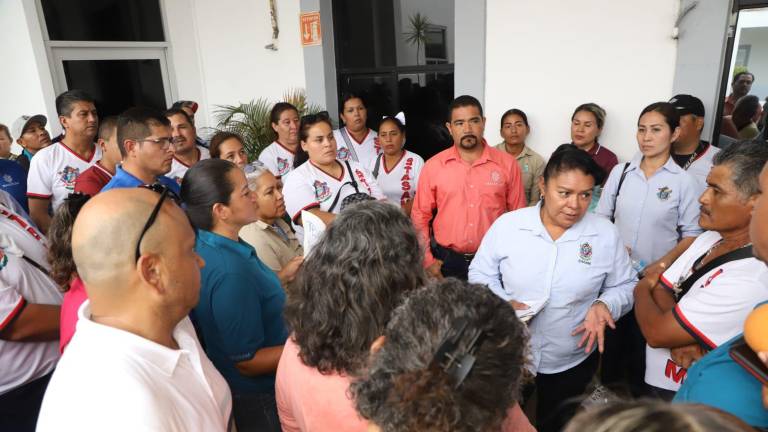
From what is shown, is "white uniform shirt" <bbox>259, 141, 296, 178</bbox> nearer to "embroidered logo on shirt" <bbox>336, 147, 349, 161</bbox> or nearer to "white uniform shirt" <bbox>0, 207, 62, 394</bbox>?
"embroidered logo on shirt" <bbox>336, 147, 349, 161</bbox>

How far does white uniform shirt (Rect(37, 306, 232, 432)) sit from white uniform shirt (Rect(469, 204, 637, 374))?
1.36 m

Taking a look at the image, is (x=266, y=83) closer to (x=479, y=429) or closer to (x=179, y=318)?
(x=179, y=318)

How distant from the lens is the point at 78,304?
1.37m

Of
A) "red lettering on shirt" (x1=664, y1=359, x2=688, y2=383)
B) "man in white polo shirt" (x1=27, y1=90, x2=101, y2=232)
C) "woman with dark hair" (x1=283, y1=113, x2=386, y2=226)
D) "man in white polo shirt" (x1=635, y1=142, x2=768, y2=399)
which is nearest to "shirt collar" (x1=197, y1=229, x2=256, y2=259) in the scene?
"woman with dark hair" (x1=283, y1=113, x2=386, y2=226)

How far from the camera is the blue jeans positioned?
5.65ft

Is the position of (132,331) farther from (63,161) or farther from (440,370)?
(63,161)

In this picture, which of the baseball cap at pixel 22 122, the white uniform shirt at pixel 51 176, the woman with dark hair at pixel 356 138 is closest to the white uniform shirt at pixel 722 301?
the woman with dark hair at pixel 356 138

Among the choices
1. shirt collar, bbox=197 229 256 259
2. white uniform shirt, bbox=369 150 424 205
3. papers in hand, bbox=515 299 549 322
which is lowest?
papers in hand, bbox=515 299 549 322

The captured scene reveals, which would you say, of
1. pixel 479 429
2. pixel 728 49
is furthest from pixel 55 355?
pixel 728 49

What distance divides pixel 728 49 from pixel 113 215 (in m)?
3.95

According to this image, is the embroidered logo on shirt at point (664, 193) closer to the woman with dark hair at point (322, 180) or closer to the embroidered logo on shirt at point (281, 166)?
the woman with dark hair at point (322, 180)

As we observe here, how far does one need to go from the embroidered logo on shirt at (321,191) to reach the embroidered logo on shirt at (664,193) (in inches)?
75.5

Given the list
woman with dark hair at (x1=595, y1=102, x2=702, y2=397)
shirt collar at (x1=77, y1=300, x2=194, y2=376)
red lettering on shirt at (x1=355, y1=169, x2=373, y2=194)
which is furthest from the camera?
red lettering on shirt at (x1=355, y1=169, x2=373, y2=194)

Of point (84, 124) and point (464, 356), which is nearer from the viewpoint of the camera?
point (464, 356)
